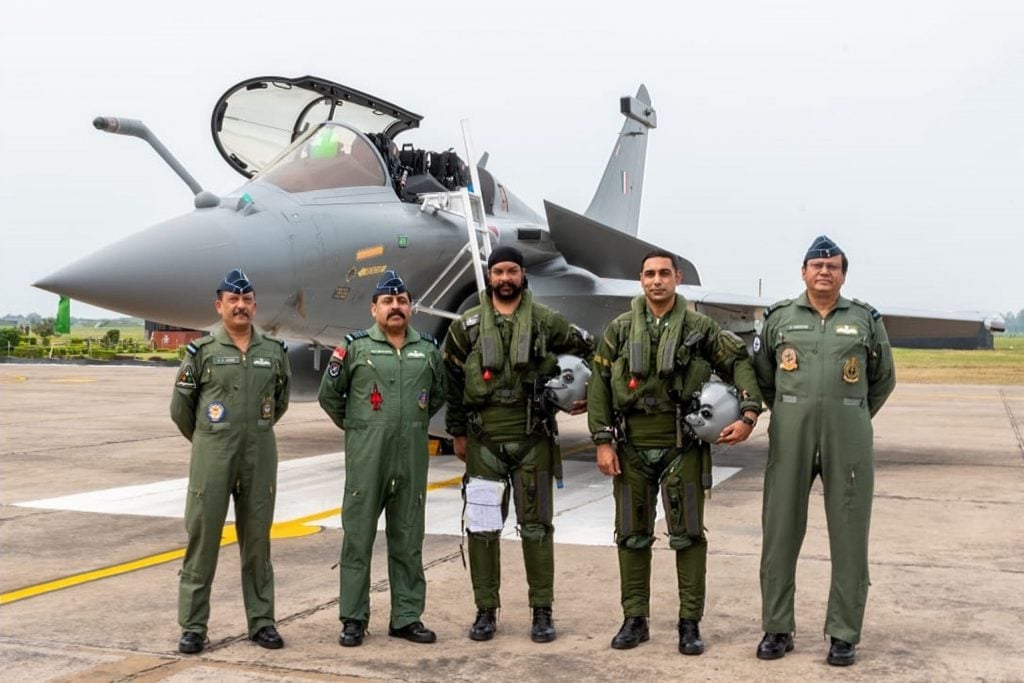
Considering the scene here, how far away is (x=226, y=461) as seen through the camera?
186 inches

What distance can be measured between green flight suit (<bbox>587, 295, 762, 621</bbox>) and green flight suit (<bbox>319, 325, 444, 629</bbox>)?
0.90m

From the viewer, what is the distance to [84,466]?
1125 centimetres

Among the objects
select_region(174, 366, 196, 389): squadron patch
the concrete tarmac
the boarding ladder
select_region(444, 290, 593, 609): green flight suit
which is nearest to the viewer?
the concrete tarmac

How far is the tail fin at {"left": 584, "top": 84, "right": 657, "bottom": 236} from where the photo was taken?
17578mm

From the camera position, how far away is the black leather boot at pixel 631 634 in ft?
15.3

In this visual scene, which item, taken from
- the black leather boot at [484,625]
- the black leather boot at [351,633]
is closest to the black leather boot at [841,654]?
the black leather boot at [484,625]

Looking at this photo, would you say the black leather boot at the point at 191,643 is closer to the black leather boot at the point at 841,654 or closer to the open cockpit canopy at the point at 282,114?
the black leather boot at the point at 841,654

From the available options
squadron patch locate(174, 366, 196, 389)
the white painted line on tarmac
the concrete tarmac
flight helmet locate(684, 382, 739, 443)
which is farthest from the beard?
the white painted line on tarmac

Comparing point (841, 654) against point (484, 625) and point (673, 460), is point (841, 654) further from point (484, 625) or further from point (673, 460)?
point (484, 625)

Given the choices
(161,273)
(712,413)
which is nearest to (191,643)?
(712,413)

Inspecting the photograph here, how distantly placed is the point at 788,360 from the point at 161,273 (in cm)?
441

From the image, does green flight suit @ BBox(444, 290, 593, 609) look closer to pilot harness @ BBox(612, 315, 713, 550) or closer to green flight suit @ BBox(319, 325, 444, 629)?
green flight suit @ BBox(319, 325, 444, 629)

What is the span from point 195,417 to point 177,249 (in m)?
2.68

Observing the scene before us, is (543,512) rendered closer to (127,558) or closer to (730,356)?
(730,356)
